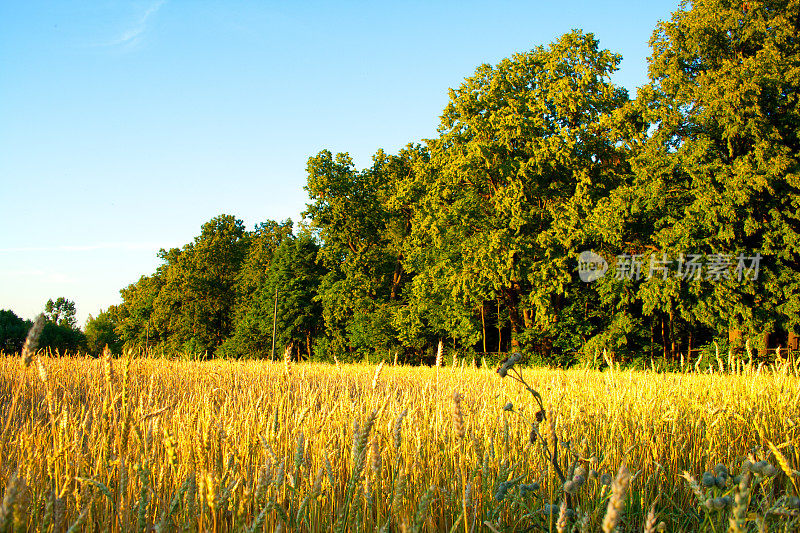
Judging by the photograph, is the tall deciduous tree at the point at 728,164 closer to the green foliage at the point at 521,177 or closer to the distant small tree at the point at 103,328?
the green foliage at the point at 521,177

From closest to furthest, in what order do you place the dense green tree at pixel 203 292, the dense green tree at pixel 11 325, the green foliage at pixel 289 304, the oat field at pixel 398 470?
the oat field at pixel 398 470, the green foliage at pixel 289 304, the dense green tree at pixel 11 325, the dense green tree at pixel 203 292

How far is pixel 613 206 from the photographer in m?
21.3

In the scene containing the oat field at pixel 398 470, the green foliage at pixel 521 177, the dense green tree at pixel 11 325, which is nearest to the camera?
the oat field at pixel 398 470

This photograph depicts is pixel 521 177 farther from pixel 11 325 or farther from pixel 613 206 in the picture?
pixel 11 325

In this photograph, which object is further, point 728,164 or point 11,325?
point 11,325

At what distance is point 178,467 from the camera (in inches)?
104

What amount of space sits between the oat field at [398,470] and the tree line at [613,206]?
16247 millimetres

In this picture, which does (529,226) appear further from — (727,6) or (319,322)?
(319,322)

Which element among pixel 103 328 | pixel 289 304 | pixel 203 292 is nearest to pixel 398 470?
pixel 289 304

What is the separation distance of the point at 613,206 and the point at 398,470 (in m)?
20.6

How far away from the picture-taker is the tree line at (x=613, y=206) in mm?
19953

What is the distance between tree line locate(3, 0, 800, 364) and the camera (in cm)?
1995

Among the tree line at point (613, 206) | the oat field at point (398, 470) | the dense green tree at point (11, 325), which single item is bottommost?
the oat field at point (398, 470)

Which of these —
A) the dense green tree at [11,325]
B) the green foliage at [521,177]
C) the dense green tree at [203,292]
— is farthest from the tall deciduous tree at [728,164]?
the dense green tree at [11,325]
